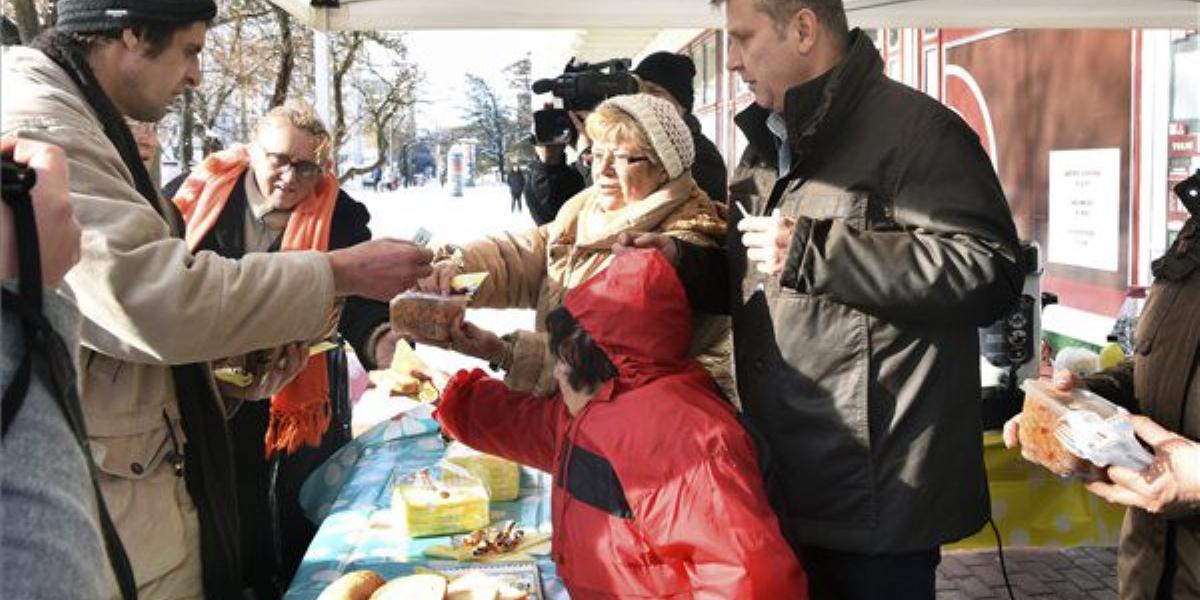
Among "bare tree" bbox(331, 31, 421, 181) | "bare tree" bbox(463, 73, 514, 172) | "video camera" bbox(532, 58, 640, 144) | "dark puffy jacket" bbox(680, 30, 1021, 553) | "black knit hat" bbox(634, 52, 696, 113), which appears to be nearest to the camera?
"dark puffy jacket" bbox(680, 30, 1021, 553)

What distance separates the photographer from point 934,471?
1943mm

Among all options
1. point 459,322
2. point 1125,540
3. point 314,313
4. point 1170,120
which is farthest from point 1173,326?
point 1170,120

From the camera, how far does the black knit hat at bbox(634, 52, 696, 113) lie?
382 cm

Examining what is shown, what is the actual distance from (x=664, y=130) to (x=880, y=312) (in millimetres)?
731

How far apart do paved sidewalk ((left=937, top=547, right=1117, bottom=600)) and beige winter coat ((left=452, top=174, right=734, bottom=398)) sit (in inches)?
107

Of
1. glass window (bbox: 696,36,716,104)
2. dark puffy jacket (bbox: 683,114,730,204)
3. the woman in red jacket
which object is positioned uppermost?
glass window (bbox: 696,36,716,104)

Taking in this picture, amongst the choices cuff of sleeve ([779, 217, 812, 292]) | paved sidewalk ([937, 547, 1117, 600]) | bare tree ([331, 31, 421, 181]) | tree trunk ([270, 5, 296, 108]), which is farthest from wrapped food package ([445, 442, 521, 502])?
bare tree ([331, 31, 421, 181])

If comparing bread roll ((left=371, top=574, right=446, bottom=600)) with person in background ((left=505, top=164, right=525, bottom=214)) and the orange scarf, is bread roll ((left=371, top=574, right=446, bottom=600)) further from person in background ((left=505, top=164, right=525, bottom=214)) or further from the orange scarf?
person in background ((left=505, top=164, right=525, bottom=214))

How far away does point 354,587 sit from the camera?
79.0 inches

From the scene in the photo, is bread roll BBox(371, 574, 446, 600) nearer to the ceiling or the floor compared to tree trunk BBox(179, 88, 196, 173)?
nearer to the floor

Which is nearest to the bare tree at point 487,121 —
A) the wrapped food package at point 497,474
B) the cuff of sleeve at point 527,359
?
the wrapped food package at point 497,474

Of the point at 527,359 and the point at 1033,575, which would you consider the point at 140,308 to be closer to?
the point at 527,359

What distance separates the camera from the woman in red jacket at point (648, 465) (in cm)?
179

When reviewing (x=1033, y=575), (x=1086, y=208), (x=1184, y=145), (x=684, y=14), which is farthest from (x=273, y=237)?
(x=1086, y=208)
